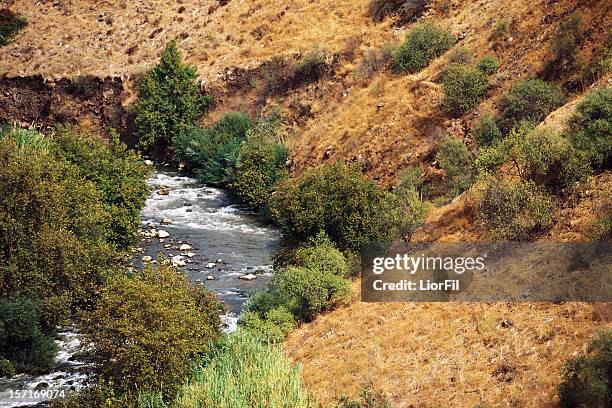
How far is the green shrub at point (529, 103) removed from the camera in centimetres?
3191

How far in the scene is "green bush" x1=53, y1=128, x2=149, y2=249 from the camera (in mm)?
30938

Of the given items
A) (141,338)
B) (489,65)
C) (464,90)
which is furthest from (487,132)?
(141,338)

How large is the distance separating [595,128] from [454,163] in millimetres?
8409

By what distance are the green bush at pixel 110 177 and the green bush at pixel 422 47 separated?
1758 cm

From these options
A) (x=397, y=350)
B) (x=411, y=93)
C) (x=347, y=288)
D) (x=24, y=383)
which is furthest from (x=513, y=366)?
(x=411, y=93)

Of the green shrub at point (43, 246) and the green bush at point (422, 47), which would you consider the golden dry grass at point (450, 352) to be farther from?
the green bush at point (422, 47)

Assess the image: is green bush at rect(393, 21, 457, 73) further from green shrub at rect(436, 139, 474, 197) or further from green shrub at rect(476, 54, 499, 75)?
green shrub at rect(436, 139, 474, 197)

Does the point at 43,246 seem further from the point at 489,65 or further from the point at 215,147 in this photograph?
the point at 489,65

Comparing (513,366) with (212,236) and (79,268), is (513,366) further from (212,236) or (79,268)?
(212,236)

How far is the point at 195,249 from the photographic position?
3438 centimetres

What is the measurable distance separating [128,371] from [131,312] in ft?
4.83

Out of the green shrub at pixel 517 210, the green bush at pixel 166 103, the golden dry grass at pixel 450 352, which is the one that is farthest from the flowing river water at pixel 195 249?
the green shrub at pixel 517 210

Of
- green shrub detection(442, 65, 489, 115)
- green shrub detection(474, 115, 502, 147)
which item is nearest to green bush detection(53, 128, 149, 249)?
green shrub detection(474, 115, 502, 147)

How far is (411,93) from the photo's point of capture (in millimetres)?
40062
